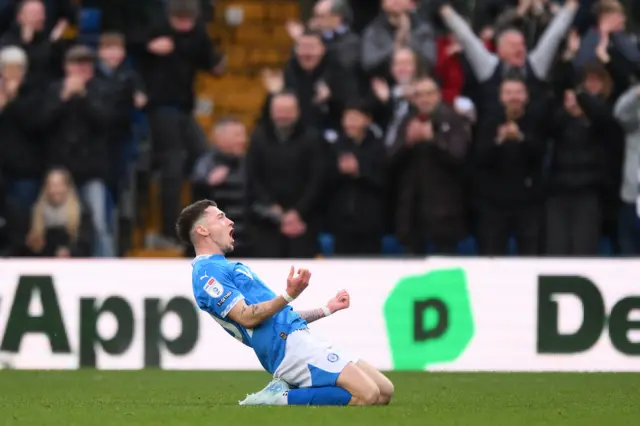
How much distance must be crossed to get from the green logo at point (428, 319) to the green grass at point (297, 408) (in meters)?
0.77

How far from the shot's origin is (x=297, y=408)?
9.84 meters

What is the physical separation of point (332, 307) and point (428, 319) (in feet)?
18.4

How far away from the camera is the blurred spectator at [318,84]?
671 inches

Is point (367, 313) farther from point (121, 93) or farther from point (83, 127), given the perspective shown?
point (83, 127)

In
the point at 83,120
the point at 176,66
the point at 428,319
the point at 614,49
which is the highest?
the point at 614,49

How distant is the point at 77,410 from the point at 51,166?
739cm

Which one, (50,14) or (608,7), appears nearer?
(608,7)

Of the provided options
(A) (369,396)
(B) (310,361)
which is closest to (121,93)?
(B) (310,361)

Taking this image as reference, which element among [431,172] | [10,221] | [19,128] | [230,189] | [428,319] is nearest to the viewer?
[428,319]

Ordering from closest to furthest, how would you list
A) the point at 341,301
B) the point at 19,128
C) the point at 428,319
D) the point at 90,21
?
the point at 341,301, the point at 428,319, the point at 19,128, the point at 90,21

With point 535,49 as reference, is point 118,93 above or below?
below

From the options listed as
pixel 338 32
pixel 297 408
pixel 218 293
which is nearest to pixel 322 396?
pixel 297 408

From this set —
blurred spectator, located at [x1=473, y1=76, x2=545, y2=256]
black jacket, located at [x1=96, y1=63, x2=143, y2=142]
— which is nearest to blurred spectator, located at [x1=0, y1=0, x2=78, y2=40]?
black jacket, located at [x1=96, y1=63, x2=143, y2=142]

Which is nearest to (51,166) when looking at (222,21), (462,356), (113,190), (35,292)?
(113,190)
